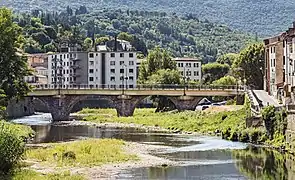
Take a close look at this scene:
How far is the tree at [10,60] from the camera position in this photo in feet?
284

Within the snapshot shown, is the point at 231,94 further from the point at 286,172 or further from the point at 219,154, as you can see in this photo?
the point at 286,172

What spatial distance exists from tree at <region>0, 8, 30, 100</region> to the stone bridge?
43.1m

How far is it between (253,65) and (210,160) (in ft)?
275

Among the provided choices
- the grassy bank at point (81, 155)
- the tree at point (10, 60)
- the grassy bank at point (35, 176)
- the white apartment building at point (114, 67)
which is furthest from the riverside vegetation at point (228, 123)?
the white apartment building at point (114, 67)

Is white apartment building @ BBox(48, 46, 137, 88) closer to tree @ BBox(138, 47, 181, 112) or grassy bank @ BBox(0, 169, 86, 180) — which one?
tree @ BBox(138, 47, 181, 112)

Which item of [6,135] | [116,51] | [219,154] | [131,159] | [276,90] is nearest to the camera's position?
[6,135]

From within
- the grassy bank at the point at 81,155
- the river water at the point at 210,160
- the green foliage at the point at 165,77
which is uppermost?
the green foliage at the point at 165,77

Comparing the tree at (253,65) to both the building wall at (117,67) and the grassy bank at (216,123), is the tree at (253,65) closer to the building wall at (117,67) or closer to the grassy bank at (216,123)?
the grassy bank at (216,123)

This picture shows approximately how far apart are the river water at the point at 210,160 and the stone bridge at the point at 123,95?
42013 millimetres

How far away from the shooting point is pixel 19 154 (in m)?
49.2

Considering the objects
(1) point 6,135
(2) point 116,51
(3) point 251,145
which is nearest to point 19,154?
(1) point 6,135

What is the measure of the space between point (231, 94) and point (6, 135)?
90995mm

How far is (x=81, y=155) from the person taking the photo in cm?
6203

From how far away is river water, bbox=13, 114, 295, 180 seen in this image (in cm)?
5288
